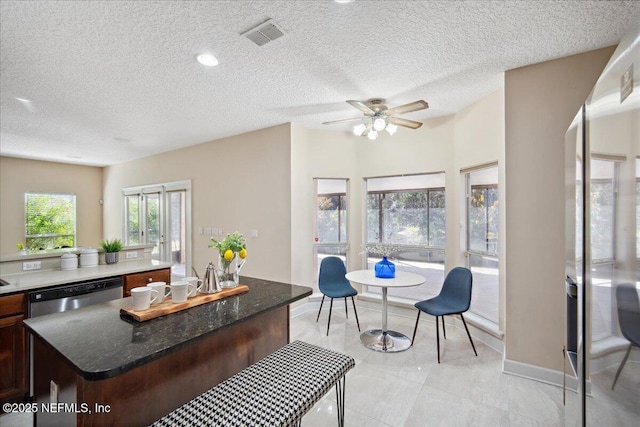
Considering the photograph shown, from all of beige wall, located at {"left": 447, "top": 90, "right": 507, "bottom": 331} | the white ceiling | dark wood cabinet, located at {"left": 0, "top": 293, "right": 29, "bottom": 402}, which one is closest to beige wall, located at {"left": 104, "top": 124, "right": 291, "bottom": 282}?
the white ceiling

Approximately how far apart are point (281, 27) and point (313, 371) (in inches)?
83.2

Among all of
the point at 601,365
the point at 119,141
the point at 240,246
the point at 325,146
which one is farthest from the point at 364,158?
the point at 119,141

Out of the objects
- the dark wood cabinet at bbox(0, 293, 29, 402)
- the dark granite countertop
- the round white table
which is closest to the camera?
the dark granite countertop

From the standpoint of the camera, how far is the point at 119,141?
477 centimetres

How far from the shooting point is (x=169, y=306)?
1541mm

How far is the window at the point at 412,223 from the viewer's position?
3889mm

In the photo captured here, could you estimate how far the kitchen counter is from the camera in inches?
89.4

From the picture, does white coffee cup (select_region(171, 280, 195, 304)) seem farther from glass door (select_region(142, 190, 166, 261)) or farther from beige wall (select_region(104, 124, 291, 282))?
glass door (select_region(142, 190, 166, 261))

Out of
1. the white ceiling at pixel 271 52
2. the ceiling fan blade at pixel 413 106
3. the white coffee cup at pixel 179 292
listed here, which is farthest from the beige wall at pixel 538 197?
the white coffee cup at pixel 179 292

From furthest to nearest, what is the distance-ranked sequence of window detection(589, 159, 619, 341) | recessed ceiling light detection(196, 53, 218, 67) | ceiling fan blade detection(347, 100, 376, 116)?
ceiling fan blade detection(347, 100, 376, 116)
recessed ceiling light detection(196, 53, 218, 67)
window detection(589, 159, 619, 341)

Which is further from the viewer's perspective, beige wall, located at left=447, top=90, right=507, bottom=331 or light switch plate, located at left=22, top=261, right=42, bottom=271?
beige wall, located at left=447, top=90, right=507, bottom=331

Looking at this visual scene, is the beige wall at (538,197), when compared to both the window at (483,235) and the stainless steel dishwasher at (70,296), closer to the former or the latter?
the window at (483,235)

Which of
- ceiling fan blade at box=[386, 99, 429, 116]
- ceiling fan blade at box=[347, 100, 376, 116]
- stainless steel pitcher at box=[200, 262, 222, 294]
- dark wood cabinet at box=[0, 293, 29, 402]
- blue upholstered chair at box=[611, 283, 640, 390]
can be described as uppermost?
ceiling fan blade at box=[347, 100, 376, 116]

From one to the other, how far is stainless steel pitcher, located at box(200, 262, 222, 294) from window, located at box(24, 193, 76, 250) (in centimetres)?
673
